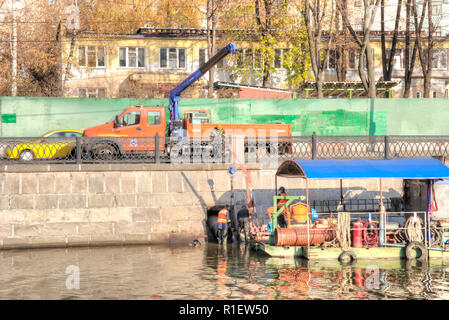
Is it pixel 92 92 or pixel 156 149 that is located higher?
pixel 92 92

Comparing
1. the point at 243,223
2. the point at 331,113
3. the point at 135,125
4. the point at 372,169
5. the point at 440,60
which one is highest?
the point at 440,60

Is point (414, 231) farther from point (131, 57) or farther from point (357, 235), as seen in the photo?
point (131, 57)

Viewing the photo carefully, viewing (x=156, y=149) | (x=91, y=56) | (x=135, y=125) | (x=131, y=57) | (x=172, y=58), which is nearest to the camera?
(x=156, y=149)

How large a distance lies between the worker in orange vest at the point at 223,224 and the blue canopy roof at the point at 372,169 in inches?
112

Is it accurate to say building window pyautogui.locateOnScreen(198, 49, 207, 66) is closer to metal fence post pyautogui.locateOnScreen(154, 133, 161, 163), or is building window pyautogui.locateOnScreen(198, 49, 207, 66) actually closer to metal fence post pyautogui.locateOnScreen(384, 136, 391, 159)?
metal fence post pyautogui.locateOnScreen(384, 136, 391, 159)

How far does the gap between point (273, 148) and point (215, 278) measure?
956cm

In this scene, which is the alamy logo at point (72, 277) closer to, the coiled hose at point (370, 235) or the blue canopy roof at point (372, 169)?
the blue canopy roof at point (372, 169)

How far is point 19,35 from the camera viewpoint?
45781mm

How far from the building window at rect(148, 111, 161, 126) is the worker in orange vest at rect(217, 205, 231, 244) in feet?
17.6

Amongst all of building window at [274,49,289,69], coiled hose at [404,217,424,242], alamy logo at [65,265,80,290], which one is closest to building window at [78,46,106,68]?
building window at [274,49,289,69]

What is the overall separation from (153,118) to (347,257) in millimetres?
9983

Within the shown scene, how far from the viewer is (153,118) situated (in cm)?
2569

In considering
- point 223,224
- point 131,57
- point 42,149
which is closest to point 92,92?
point 131,57

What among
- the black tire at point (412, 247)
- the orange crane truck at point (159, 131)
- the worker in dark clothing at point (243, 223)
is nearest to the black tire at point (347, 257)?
the black tire at point (412, 247)
